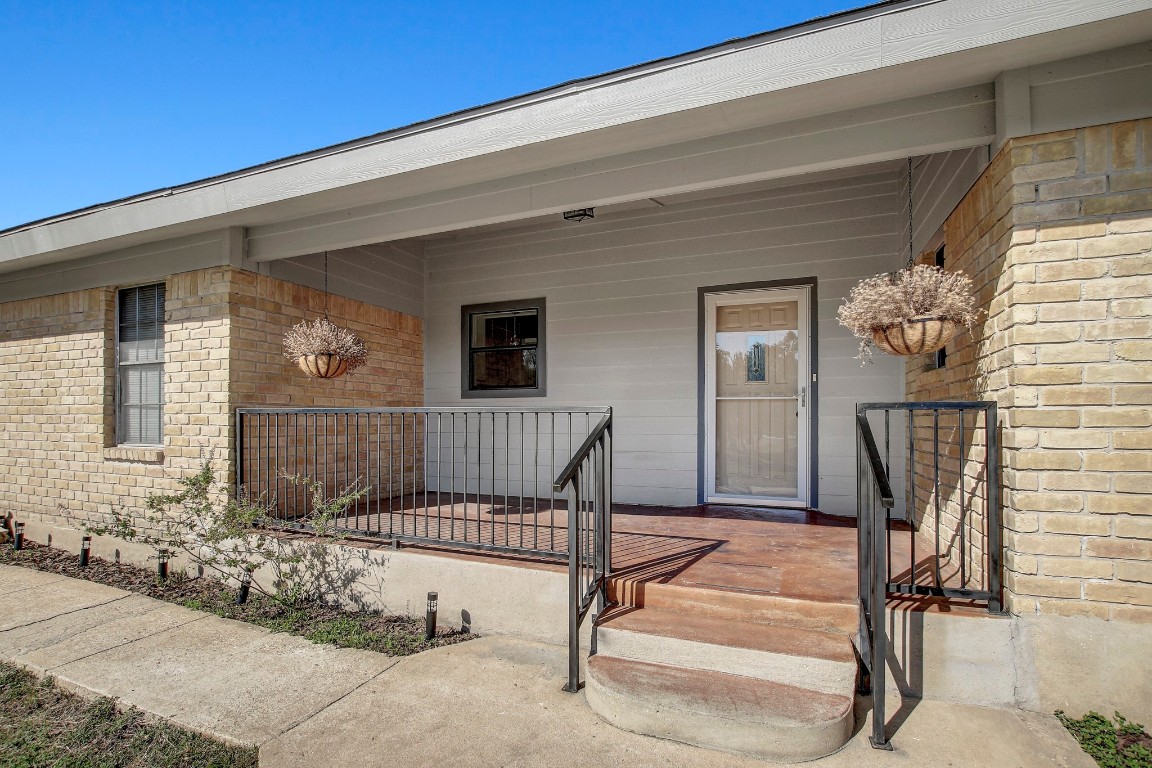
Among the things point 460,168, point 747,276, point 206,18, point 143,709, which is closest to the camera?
point 143,709

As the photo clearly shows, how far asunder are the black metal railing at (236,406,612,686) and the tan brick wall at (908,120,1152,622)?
72.2 inches

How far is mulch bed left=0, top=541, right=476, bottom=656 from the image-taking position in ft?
10.8

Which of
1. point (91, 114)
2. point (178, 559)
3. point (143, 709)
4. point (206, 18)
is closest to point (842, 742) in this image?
point (143, 709)

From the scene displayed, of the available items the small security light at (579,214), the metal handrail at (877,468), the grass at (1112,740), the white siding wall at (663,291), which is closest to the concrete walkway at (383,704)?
the grass at (1112,740)

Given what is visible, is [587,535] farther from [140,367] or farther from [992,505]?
[140,367]

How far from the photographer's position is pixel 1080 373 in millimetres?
2322

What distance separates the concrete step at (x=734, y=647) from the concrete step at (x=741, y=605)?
0.13 feet

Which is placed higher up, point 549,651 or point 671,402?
point 671,402

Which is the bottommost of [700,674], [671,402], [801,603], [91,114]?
[700,674]

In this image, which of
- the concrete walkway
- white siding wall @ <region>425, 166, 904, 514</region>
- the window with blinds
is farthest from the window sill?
white siding wall @ <region>425, 166, 904, 514</region>

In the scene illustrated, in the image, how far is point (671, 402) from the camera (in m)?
5.22

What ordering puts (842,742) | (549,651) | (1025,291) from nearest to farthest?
(842,742), (1025,291), (549,651)

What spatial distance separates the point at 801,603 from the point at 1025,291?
164cm

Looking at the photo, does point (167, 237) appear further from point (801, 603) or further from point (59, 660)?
point (801, 603)
